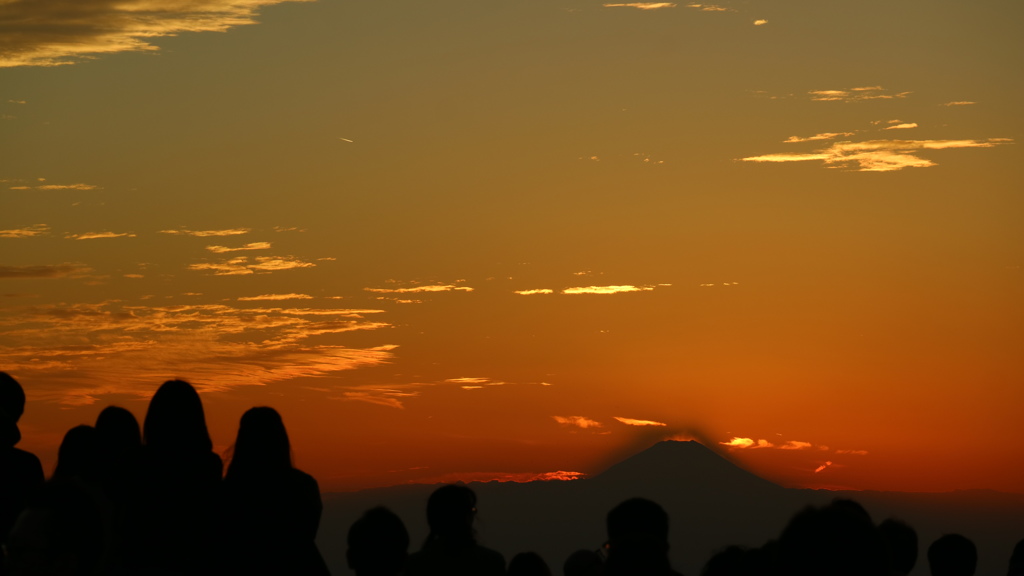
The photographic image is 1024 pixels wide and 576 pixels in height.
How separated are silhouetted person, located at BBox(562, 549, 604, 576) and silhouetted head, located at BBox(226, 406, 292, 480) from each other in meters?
2.30

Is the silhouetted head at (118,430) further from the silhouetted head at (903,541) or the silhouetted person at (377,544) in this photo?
the silhouetted head at (903,541)

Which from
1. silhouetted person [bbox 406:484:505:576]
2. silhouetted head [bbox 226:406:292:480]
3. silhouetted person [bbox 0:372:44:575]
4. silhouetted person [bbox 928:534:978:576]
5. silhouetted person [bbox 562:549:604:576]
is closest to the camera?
silhouetted head [bbox 226:406:292:480]

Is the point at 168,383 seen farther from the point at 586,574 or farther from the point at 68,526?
the point at 586,574

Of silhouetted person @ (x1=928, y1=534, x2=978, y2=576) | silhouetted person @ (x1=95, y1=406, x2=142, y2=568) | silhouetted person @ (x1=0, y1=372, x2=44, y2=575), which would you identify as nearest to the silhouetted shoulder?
silhouetted person @ (x1=95, y1=406, x2=142, y2=568)

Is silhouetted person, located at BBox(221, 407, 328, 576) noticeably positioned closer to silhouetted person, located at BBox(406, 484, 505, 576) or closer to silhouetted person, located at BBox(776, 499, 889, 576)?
silhouetted person, located at BBox(406, 484, 505, 576)

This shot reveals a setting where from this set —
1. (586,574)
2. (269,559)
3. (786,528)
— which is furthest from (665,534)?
(786,528)

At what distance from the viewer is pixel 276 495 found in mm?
7770

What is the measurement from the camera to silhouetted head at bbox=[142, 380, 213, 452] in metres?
7.79

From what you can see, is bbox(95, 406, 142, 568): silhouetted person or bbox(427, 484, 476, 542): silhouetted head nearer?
bbox(95, 406, 142, 568): silhouetted person

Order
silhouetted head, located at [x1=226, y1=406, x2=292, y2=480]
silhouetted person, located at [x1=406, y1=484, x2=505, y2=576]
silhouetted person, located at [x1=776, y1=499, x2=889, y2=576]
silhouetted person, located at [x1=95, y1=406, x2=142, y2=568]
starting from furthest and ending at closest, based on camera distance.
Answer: silhouetted person, located at [x1=406, y1=484, x2=505, y2=576] → silhouetted head, located at [x1=226, y1=406, x2=292, y2=480] → silhouetted person, located at [x1=95, y1=406, x2=142, y2=568] → silhouetted person, located at [x1=776, y1=499, x2=889, y2=576]

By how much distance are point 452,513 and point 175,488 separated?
85.6 inches

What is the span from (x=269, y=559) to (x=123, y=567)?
908 millimetres

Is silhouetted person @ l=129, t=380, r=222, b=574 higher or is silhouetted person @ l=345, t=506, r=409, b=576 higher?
silhouetted person @ l=129, t=380, r=222, b=574

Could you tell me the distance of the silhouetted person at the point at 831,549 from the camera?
14.0ft
